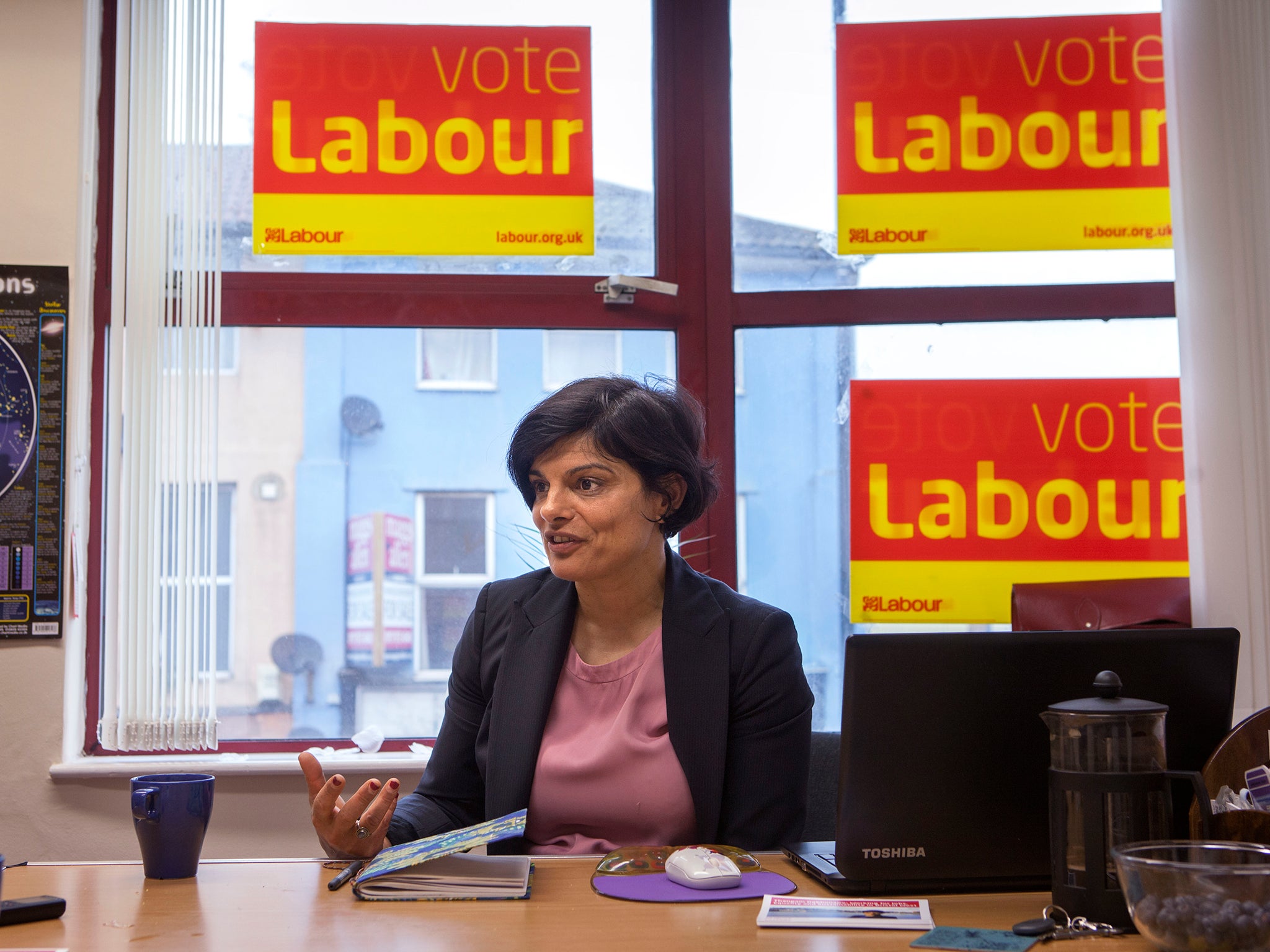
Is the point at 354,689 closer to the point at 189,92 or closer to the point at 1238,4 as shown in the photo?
the point at 189,92

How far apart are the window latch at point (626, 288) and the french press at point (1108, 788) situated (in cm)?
177

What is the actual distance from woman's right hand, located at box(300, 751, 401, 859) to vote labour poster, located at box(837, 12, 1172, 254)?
1907 mm

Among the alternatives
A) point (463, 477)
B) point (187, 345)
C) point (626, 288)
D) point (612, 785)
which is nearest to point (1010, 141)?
point (626, 288)

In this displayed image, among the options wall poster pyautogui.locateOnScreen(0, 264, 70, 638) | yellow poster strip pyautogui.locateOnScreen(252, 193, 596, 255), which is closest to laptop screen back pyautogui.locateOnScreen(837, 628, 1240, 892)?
yellow poster strip pyautogui.locateOnScreen(252, 193, 596, 255)

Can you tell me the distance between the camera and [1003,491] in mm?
2689

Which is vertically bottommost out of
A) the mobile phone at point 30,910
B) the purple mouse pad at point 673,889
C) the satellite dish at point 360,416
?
the purple mouse pad at point 673,889

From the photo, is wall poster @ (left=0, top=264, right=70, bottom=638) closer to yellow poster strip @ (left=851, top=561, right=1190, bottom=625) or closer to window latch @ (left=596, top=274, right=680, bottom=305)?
window latch @ (left=596, top=274, right=680, bottom=305)

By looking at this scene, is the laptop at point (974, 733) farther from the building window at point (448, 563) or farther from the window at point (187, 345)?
the window at point (187, 345)

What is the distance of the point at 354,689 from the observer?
2.65 meters

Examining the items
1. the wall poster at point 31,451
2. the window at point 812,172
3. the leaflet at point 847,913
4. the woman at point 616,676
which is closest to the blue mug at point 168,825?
the woman at point 616,676

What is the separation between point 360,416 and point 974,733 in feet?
6.22

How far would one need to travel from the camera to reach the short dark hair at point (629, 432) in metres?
1.85

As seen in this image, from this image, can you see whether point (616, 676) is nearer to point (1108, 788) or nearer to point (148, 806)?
point (148, 806)

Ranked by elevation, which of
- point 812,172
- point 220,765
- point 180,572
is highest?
point 812,172
